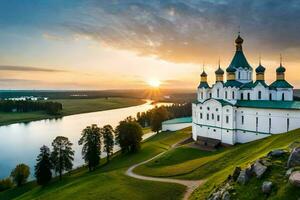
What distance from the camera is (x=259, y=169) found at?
15.0 metres

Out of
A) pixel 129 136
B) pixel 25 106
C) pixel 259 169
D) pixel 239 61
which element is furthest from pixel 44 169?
pixel 25 106

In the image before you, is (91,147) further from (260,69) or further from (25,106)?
(25,106)

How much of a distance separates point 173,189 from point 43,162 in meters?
20.4

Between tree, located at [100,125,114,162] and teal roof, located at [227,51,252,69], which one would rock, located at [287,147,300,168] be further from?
tree, located at [100,125,114,162]

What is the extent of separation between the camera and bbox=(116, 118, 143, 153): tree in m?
45.4

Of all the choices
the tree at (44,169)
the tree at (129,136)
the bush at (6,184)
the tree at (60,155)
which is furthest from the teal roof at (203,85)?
the bush at (6,184)

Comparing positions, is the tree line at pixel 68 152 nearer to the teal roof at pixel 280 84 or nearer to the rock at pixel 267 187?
the teal roof at pixel 280 84

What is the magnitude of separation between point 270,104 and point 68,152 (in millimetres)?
27149

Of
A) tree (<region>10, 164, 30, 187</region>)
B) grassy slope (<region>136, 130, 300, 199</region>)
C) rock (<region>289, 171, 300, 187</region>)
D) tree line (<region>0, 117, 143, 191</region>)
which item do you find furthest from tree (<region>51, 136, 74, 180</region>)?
rock (<region>289, 171, 300, 187</region>)

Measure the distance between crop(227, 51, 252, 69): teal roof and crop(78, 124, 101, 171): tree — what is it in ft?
76.3

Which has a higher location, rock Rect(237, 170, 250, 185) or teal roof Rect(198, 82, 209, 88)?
teal roof Rect(198, 82, 209, 88)

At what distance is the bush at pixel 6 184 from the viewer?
121 feet

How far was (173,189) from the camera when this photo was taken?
2316 cm

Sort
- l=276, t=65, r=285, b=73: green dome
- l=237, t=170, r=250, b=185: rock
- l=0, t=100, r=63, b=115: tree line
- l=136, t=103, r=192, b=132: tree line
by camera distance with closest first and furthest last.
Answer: l=237, t=170, r=250, b=185: rock < l=276, t=65, r=285, b=73: green dome < l=136, t=103, r=192, b=132: tree line < l=0, t=100, r=63, b=115: tree line
